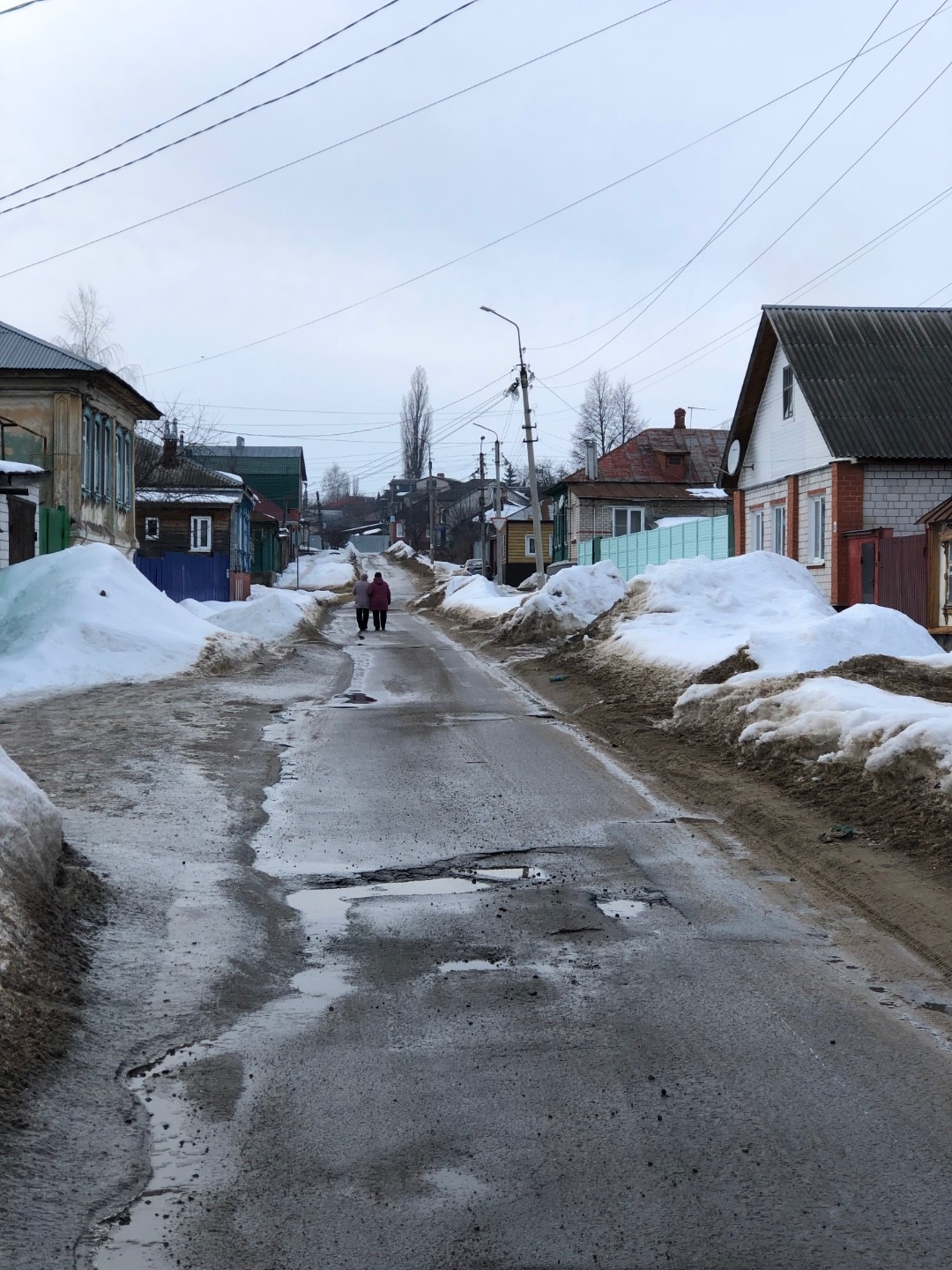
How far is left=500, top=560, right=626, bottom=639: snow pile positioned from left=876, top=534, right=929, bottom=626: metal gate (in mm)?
5734

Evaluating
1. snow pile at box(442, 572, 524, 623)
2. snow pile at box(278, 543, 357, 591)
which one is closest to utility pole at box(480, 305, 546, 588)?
snow pile at box(442, 572, 524, 623)

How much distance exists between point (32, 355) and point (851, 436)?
734 inches

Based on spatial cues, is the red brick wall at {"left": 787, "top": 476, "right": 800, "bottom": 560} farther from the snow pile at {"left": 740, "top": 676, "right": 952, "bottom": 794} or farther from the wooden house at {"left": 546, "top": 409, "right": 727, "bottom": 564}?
the wooden house at {"left": 546, "top": 409, "right": 727, "bottom": 564}

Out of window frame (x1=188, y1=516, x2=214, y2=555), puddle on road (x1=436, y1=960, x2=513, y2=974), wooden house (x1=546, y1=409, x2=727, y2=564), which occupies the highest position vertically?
wooden house (x1=546, y1=409, x2=727, y2=564)

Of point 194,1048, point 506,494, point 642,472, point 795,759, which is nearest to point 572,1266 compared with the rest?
point 194,1048

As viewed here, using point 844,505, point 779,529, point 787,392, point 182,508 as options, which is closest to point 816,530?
point 844,505

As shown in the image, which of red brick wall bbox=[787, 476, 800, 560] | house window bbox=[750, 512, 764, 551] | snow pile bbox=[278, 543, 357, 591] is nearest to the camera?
red brick wall bbox=[787, 476, 800, 560]

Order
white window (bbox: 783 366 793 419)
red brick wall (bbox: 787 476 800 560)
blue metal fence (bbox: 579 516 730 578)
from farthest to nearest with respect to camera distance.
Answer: blue metal fence (bbox: 579 516 730 578)
white window (bbox: 783 366 793 419)
red brick wall (bbox: 787 476 800 560)

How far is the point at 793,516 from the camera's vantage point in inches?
1184

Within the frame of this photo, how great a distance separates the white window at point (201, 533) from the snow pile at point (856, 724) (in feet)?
145

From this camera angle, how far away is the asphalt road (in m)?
3.08

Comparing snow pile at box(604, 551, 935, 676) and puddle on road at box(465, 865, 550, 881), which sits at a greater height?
snow pile at box(604, 551, 935, 676)

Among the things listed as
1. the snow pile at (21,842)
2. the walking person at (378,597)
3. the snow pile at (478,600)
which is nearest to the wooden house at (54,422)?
the walking person at (378,597)

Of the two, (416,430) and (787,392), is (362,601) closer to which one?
(787,392)
